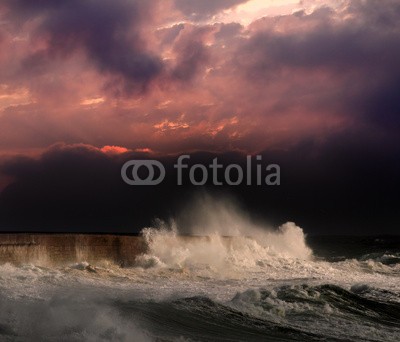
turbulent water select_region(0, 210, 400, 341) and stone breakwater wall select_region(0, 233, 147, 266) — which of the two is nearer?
turbulent water select_region(0, 210, 400, 341)

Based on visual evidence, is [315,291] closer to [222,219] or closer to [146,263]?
[146,263]

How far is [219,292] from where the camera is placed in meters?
10.6

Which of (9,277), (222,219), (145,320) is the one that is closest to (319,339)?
(145,320)

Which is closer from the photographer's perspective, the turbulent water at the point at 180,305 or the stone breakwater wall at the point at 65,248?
the turbulent water at the point at 180,305

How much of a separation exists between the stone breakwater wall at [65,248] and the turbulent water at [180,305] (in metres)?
0.28

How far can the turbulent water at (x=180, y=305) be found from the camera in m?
6.92

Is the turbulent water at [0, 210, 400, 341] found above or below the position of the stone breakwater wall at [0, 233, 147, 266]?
below

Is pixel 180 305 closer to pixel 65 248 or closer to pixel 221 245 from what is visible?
pixel 65 248

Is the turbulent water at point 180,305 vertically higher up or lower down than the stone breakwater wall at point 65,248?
lower down

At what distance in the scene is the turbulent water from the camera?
22.7ft

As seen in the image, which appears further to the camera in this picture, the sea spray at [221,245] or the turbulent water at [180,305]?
the sea spray at [221,245]

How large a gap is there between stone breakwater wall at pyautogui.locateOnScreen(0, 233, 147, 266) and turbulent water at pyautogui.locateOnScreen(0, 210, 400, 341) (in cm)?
28

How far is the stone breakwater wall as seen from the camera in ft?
39.4

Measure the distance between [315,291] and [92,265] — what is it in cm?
537
